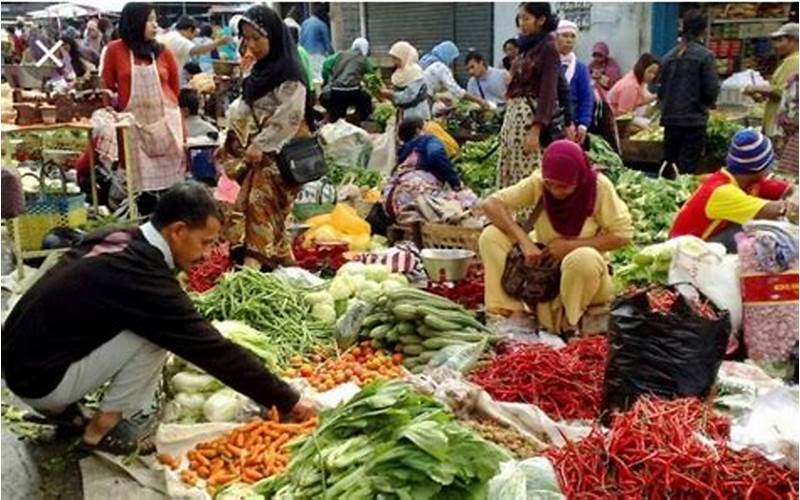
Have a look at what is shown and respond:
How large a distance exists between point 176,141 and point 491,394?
4.22m

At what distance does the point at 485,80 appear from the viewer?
36.9 ft

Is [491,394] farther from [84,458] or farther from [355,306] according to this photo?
[84,458]

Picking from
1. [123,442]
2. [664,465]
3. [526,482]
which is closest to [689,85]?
[664,465]

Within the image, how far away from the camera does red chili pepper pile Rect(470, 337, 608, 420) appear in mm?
3672

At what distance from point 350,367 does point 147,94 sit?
3700mm

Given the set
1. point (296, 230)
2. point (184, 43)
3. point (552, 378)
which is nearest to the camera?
point (552, 378)

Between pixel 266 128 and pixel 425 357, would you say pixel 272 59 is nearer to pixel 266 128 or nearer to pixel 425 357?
pixel 266 128

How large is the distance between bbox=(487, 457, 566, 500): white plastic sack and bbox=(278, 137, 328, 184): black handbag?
2.96 m

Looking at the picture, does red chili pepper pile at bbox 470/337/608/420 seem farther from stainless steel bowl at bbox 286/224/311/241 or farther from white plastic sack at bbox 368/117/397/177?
white plastic sack at bbox 368/117/397/177

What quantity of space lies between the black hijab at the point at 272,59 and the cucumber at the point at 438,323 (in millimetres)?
1844

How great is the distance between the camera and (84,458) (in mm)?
3479

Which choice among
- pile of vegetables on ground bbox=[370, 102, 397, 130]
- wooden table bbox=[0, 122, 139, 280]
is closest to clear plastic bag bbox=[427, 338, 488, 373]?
wooden table bbox=[0, 122, 139, 280]

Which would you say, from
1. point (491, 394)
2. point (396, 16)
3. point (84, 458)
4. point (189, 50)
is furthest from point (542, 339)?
point (396, 16)

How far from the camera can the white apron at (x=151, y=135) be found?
6.82 metres
